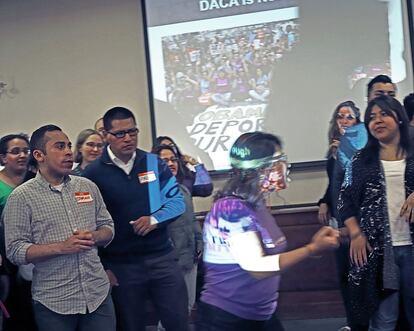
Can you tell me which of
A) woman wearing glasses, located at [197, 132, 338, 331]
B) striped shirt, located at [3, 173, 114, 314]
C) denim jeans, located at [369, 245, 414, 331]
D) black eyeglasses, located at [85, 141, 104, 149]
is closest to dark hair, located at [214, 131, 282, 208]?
woman wearing glasses, located at [197, 132, 338, 331]

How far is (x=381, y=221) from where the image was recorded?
2.82 m

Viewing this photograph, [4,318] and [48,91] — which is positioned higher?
[48,91]

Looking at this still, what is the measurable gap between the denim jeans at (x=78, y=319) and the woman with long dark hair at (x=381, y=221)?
42.7 inches

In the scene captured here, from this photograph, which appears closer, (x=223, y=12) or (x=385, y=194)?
(x=385, y=194)

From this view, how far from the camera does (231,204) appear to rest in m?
2.11

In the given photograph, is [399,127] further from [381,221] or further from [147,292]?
[147,292]

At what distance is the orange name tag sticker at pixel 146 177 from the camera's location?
3125 mm

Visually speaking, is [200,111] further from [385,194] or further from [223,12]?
[385,194]

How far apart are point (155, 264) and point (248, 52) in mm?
2375

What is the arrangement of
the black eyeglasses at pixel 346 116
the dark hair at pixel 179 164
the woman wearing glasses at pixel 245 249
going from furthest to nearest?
the dark hair at pixel 179 164 < the black eyeglasses at pixel 346 116 < the woman wearing glasses at pixel 245 249

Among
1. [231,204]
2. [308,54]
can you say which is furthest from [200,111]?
[231,204]

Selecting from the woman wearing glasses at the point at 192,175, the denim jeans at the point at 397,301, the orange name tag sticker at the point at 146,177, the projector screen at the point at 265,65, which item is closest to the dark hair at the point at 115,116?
the orange name tag sticker at the point at 146,177

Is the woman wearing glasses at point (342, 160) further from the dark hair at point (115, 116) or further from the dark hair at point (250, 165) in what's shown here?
the dark hair at point (115, 116)

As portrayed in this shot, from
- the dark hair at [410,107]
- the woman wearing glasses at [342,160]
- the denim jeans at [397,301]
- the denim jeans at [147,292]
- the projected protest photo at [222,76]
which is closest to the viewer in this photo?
the denim jeans at [397,301]
